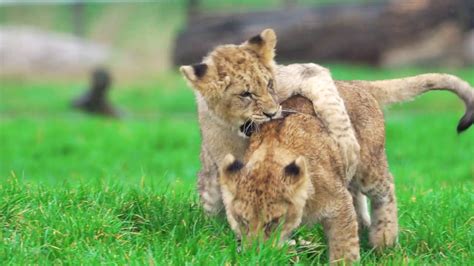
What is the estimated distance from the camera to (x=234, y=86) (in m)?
6.38

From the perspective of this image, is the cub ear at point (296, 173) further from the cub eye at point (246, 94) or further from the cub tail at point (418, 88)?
the cub tail at point (418, 88)

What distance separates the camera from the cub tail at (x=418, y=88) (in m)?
6.99

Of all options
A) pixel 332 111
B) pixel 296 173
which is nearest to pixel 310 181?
pixel 296 173

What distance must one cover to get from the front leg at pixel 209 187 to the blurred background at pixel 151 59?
13.6 ft

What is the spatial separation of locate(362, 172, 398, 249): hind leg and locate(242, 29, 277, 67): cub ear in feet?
3.36

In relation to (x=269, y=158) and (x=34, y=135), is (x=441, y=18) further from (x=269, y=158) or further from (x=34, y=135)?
(x=269, y=158)

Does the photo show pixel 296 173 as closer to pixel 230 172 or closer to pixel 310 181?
pixel 310 181

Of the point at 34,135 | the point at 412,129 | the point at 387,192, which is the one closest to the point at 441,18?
the point at 412,129

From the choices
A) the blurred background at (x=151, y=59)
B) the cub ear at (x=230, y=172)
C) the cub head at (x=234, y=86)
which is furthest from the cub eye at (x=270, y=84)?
the blurred background at (x=151, y=59)

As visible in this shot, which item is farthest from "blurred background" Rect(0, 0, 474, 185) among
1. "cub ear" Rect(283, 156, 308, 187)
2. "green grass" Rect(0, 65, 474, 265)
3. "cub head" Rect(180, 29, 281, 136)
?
"cub ear" Rect(283, 156, 308, 187)

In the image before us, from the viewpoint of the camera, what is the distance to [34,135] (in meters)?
14.3

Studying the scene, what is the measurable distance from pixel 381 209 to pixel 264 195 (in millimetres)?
1412

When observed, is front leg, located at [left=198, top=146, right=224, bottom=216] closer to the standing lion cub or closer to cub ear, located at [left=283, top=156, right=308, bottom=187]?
the standing lion cub

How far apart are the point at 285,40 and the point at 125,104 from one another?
178 inches
